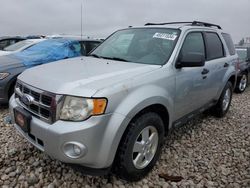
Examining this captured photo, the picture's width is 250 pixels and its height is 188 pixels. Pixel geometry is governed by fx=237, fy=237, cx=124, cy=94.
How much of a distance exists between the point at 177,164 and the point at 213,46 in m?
2.12

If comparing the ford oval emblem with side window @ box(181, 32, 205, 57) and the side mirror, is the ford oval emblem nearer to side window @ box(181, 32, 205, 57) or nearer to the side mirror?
the side mirror

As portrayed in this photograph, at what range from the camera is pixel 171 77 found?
109 inches

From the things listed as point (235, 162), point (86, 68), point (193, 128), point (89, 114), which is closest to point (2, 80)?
point (86, 68)

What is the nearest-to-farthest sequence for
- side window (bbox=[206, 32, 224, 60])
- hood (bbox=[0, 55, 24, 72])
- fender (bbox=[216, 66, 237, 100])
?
side window (bbox=[206, 32, 224, 60]) < fender (bbox=[216, 66, 237, 100]) < hood (bbox=[0, 55, 24, 72])

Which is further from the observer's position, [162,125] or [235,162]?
[235,162]

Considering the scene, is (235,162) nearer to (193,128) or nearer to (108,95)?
(193,128)

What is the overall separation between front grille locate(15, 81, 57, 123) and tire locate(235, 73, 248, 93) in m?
6.69

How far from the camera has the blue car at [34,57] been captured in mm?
4445

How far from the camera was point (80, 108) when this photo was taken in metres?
2.05

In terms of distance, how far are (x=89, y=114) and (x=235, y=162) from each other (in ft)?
7.17

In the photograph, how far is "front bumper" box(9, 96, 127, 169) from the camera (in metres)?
1.99

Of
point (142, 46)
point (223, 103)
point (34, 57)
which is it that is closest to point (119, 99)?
point (142, 46)

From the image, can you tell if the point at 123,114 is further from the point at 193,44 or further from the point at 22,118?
the point at 193,44

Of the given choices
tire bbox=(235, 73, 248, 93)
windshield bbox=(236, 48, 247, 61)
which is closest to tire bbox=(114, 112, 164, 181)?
tire bbox=(235, 73, 248, 93)
